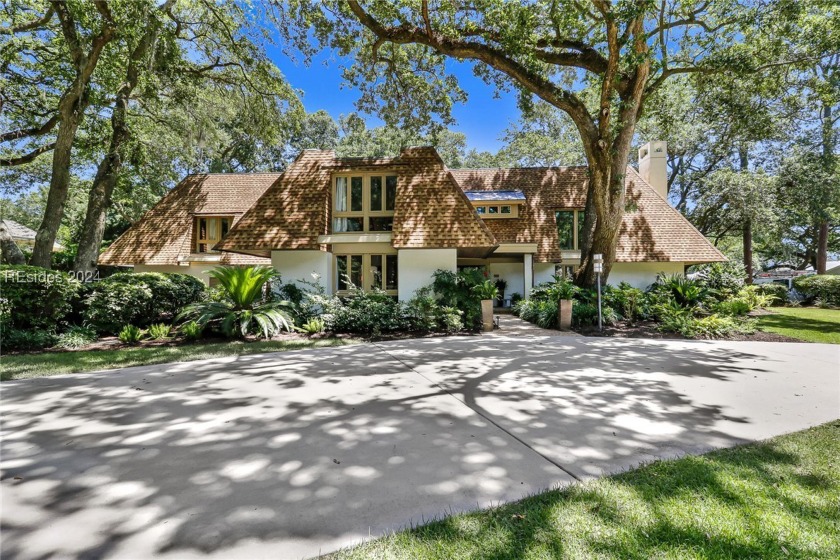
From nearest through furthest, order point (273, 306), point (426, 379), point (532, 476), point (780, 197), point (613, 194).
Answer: point (532, 476), point (426, 379), point (273, 306), point (613, 194), point (780, 197)

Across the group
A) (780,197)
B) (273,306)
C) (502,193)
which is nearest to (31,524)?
(273,306)

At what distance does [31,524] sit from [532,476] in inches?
124

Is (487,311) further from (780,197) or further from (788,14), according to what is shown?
(780,197)

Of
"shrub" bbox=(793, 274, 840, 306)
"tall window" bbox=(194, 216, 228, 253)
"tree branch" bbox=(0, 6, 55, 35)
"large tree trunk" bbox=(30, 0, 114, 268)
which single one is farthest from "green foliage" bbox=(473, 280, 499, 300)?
"shrub" bbox=(793, 274, 840, 306)

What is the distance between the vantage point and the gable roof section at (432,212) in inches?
432

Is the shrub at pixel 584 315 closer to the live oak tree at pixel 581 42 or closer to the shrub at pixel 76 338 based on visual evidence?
the live oak tree at pixel 581 42

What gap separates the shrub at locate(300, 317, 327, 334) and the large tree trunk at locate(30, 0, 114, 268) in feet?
25.2

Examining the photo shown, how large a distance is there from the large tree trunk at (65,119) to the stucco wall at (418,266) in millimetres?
9922

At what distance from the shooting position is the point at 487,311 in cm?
1052

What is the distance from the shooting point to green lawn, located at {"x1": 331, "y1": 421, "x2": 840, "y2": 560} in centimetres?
191

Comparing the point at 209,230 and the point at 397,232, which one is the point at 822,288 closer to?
the point at 397,232

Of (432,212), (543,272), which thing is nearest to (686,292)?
(543,272)

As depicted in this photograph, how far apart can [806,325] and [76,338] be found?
785 inches

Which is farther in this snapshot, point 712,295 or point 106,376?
point 712,295
